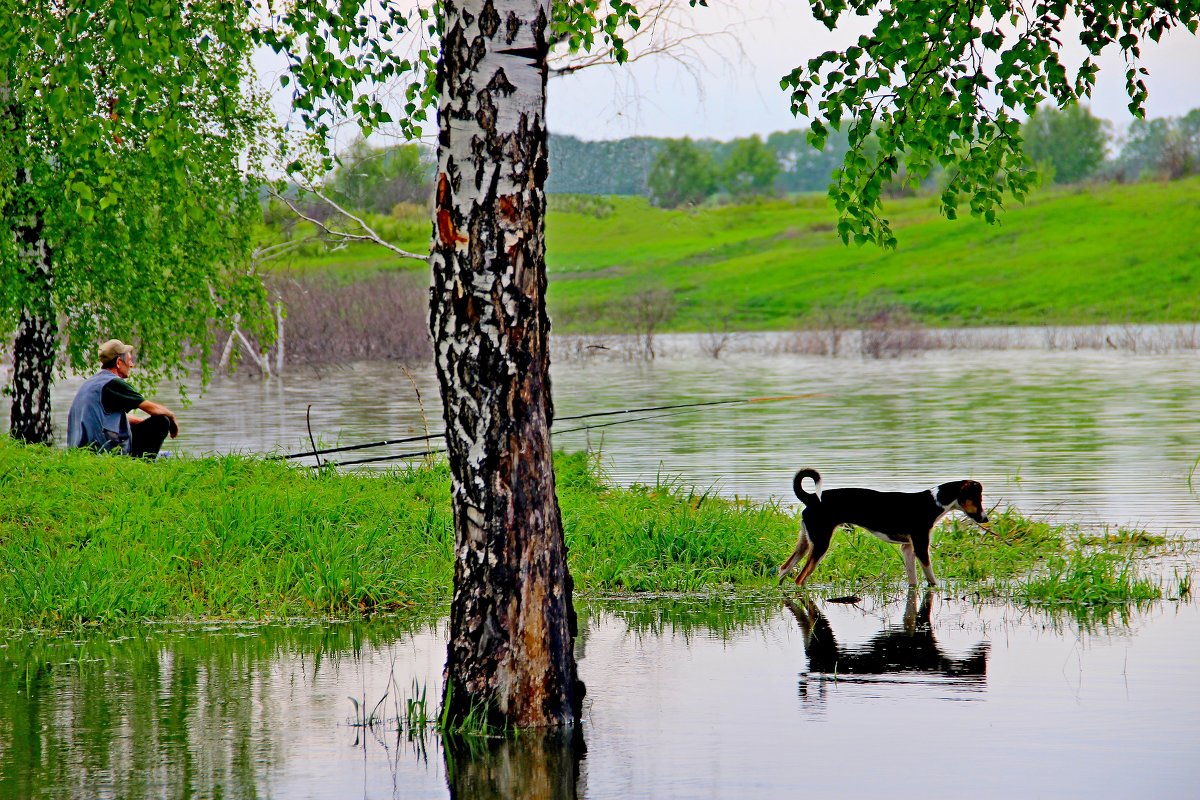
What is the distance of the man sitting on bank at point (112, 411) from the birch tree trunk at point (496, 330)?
320 inches

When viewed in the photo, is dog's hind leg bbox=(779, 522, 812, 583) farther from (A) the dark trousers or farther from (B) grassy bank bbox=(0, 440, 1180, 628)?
(A) the dark trousers

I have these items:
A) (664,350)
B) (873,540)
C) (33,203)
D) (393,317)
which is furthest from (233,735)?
(664,350)

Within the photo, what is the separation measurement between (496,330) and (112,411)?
9.27 meters

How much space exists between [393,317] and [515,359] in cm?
4514

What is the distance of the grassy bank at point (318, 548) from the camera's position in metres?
9.71

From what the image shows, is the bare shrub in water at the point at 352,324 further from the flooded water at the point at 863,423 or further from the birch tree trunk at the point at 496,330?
the birch tree trunk at the point at 496,330

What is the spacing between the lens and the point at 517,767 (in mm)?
6121

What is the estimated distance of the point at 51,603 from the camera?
9289 millimetres

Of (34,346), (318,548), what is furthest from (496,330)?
(34,346)

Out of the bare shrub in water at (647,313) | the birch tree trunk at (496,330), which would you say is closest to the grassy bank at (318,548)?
the birch tree trunk at (496,330)

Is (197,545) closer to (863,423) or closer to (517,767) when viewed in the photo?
(517,767)

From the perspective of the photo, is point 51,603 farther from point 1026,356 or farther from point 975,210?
point 1026,356

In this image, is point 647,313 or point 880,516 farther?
point 647,313

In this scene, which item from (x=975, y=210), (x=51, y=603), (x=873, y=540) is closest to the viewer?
(x=51, y=603)
